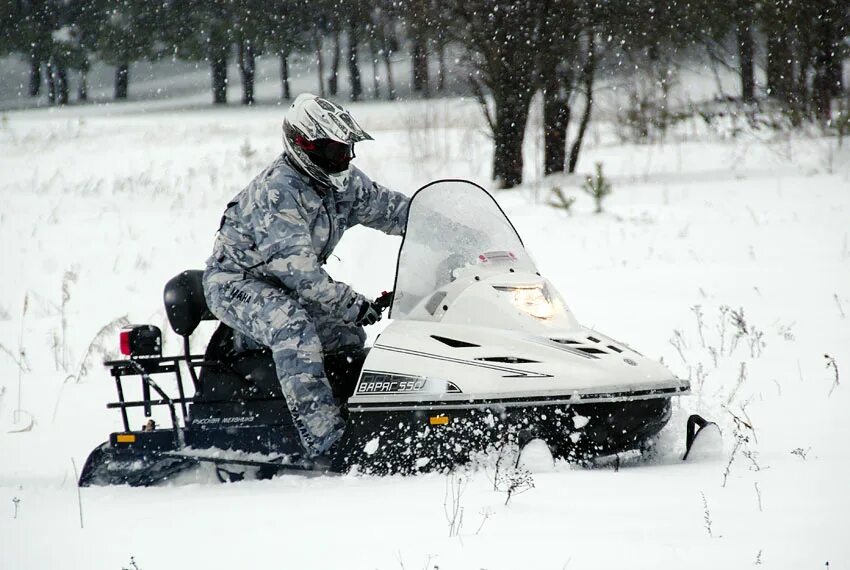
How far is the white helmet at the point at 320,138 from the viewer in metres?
5.03

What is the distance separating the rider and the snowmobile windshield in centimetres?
24

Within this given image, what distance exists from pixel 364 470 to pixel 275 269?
1.05 metres

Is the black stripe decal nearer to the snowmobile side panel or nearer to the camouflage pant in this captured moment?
the snowmobile side panel

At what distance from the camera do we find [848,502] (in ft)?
12.8

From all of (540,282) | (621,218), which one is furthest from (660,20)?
(540,282)

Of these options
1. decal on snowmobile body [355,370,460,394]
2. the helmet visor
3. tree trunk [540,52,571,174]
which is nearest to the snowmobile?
decal on snowmobile body [355,370,460,394]

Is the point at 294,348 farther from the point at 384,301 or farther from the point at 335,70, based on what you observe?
the point at 335,70

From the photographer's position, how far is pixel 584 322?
8.83 meters

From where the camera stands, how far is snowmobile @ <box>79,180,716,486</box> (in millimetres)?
4555

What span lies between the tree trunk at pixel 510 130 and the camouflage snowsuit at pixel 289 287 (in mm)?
11069

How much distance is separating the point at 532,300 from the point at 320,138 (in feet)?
4.23

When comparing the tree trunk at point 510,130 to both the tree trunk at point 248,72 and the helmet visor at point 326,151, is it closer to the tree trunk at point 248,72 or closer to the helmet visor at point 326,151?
the helmet visor at point 326,151

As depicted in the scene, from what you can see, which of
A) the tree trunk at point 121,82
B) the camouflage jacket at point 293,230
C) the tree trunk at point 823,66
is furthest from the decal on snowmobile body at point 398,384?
the tree trunk at point 121,82

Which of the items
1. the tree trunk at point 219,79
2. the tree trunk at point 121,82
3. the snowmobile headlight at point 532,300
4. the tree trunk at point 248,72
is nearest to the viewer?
the snowmobile headlight at point 532,300
